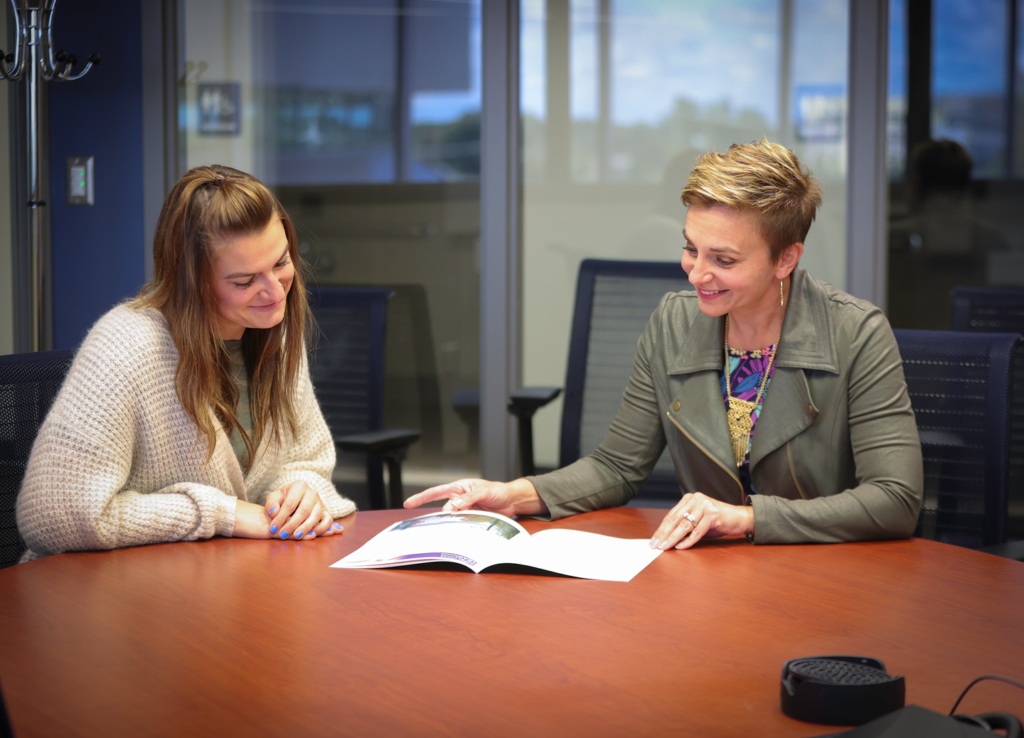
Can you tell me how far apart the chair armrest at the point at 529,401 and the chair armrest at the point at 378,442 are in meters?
0.31

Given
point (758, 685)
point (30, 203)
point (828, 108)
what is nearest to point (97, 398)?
point (758, 685)

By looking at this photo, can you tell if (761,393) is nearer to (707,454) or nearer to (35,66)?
(707,454)

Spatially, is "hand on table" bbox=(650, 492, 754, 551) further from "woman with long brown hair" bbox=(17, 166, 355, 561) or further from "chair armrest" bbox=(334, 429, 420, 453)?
"chair armrest" bbox=(334, 429, 420, 453)

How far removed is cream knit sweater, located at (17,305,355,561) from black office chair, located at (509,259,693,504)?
3.49ft

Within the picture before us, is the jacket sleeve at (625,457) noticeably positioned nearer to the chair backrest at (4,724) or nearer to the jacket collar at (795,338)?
the jacket collar at (795,338)

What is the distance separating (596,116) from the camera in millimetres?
3484

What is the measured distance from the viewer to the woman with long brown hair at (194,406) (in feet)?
4.71

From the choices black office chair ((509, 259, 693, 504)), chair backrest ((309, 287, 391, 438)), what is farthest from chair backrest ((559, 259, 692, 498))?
chair backrest ((309, 287, 391, 438))

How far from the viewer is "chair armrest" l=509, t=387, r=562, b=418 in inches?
102

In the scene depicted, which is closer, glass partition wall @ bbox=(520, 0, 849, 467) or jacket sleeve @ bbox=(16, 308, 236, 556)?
jacket sleeve @ bbox=(16, 308, 236, 556)

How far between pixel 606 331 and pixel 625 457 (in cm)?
87

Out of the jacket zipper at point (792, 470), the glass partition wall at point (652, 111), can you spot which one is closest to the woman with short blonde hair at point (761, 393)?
the jacket zipper at point (792, 470)

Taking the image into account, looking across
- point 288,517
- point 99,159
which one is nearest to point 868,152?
point 288,517

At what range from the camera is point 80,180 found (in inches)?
144
